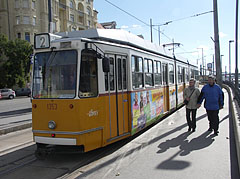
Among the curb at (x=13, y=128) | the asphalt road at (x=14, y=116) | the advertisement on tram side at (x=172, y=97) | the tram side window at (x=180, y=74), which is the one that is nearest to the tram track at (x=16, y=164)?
the curb at (x=13, y=128)

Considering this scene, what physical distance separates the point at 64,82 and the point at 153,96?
4.13 m

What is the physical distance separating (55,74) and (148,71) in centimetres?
371

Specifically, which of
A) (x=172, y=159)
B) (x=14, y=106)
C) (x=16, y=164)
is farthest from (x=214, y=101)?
(x=14, y=106)

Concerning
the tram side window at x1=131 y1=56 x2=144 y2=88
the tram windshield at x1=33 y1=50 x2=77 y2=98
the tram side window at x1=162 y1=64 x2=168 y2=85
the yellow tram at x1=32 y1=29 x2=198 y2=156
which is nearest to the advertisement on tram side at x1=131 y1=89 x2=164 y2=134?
the yellow tram at x1=32 y1=29 x2=198 y2=156

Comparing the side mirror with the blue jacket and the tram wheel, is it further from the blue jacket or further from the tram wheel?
the blue jacket

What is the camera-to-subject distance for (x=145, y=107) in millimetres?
8164

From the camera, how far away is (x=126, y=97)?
6922mm

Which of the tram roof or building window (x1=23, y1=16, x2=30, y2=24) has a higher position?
building window (x1=23, y1=16, x2=30, y2=24)

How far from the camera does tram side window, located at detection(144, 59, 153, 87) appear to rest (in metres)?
8.39

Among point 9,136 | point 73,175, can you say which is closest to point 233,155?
point 73,175

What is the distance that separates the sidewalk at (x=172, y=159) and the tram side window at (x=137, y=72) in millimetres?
1567

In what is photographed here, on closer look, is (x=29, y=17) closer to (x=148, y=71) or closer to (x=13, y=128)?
(x=13, y=128)

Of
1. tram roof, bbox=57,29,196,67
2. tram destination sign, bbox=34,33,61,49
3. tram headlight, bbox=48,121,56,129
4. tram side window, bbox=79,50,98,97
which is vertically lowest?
tram headlight, bbox=48,121,56,129

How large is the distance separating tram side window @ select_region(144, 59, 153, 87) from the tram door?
163 centimetres
